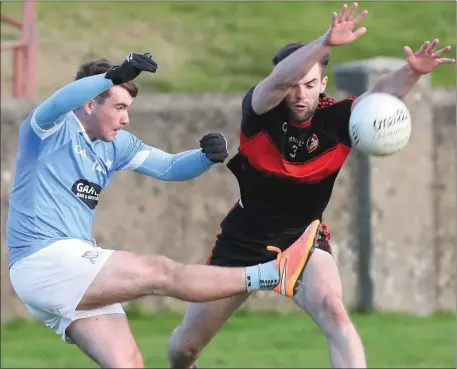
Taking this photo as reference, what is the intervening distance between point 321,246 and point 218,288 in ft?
3.03

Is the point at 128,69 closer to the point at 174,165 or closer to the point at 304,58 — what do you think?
the point at 304,58

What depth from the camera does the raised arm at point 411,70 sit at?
787 centimetres

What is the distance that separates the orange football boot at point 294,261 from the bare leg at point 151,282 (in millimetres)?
258

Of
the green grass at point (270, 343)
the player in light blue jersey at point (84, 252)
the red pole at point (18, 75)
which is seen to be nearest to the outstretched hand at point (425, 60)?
the player in light blue jersey at point (84, 252)

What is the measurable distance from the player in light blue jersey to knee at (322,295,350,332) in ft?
0.73

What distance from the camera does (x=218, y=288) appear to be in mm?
7379

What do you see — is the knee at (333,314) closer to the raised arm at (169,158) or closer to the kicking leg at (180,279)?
the kicking leg at (180,279)

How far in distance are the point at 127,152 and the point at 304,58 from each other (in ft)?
3.98

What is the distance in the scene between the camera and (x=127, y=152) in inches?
312

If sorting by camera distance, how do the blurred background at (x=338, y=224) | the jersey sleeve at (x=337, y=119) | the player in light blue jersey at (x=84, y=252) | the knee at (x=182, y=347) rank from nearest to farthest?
the player in light blue jersey at (x=84, y=252), the jersey sleeve at (x=337, y=119), the knee at (x=182, y=347), the blurred background at (x=338, y=224)

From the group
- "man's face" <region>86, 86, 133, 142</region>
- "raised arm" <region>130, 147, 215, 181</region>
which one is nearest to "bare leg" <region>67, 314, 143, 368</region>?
"man's face" <region>86, 86, 133, 142</region>

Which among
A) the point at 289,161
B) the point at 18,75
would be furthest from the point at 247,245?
the point at 18,75

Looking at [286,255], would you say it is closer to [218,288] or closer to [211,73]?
[218,288]

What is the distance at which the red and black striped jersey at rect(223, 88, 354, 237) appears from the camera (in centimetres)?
796
